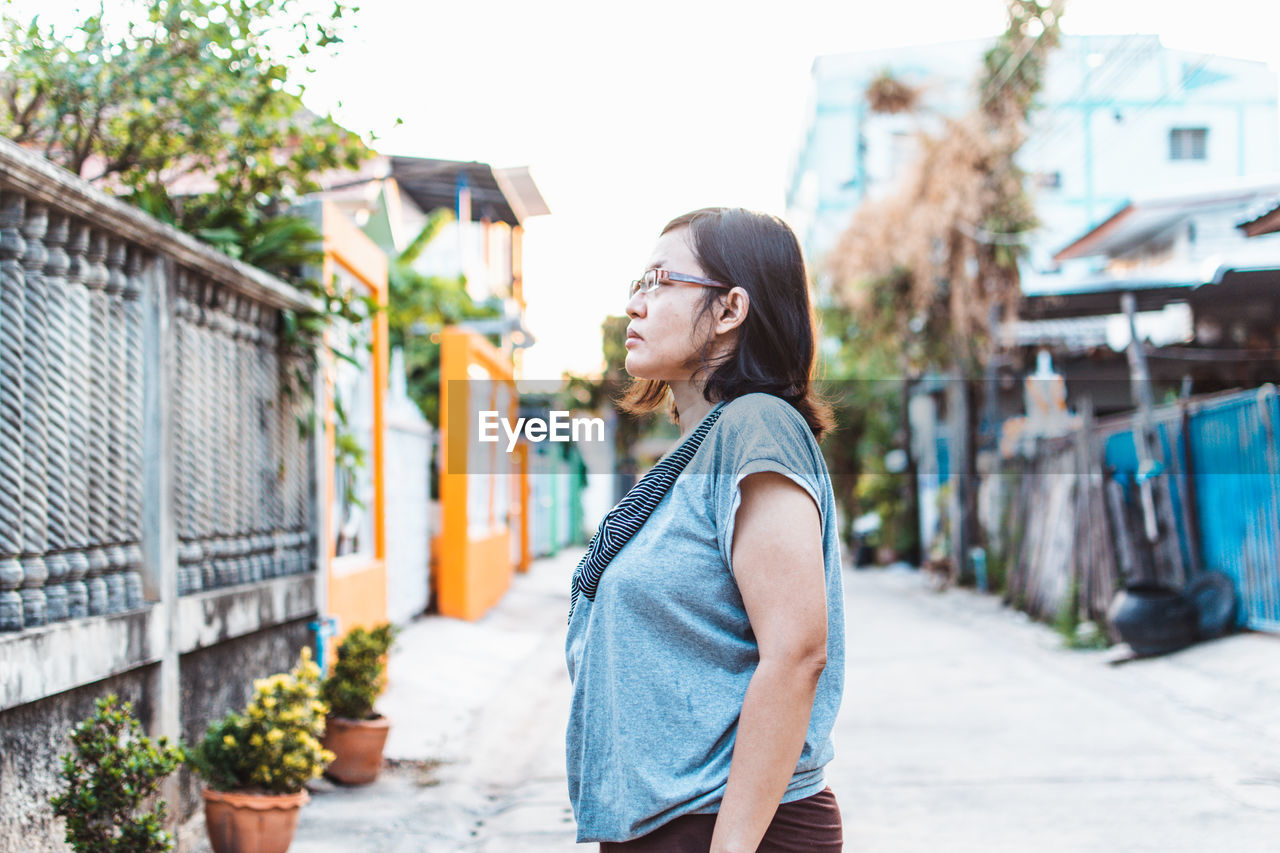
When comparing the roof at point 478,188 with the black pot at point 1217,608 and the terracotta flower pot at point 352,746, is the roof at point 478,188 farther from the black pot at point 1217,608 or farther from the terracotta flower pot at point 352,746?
the terracotta flower pot at point 352,746

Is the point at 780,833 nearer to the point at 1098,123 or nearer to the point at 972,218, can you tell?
the point at 972,218

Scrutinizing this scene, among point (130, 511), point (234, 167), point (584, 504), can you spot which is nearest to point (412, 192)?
point (584, 504)

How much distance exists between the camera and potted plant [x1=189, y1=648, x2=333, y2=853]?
383 cm

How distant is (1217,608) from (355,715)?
6.81 meters

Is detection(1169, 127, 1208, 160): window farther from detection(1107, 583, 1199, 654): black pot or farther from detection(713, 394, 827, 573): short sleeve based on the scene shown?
detection(713, 394, 827, 573): short sleeve

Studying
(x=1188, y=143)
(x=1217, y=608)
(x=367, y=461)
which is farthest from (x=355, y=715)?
(x=1188, y=143)

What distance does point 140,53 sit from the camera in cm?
448

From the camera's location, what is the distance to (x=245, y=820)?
12.5ft

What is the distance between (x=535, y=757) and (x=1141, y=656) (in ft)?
17.2

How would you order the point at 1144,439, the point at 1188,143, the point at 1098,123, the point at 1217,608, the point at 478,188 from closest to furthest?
the point at 1217,608 → the point at 1144,439 → the point at 478,188 → the point at 1188,143 → the point at 1098,123

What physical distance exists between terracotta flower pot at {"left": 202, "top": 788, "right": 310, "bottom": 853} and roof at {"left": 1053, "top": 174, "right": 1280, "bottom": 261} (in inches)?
414

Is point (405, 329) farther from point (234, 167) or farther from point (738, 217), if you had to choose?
point (738, 217)

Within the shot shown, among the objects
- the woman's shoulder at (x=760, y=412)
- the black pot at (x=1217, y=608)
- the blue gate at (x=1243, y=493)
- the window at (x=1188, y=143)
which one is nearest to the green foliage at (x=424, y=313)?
the blue gate at (x=1243, y=493)

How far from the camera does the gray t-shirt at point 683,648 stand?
1.41 meters
